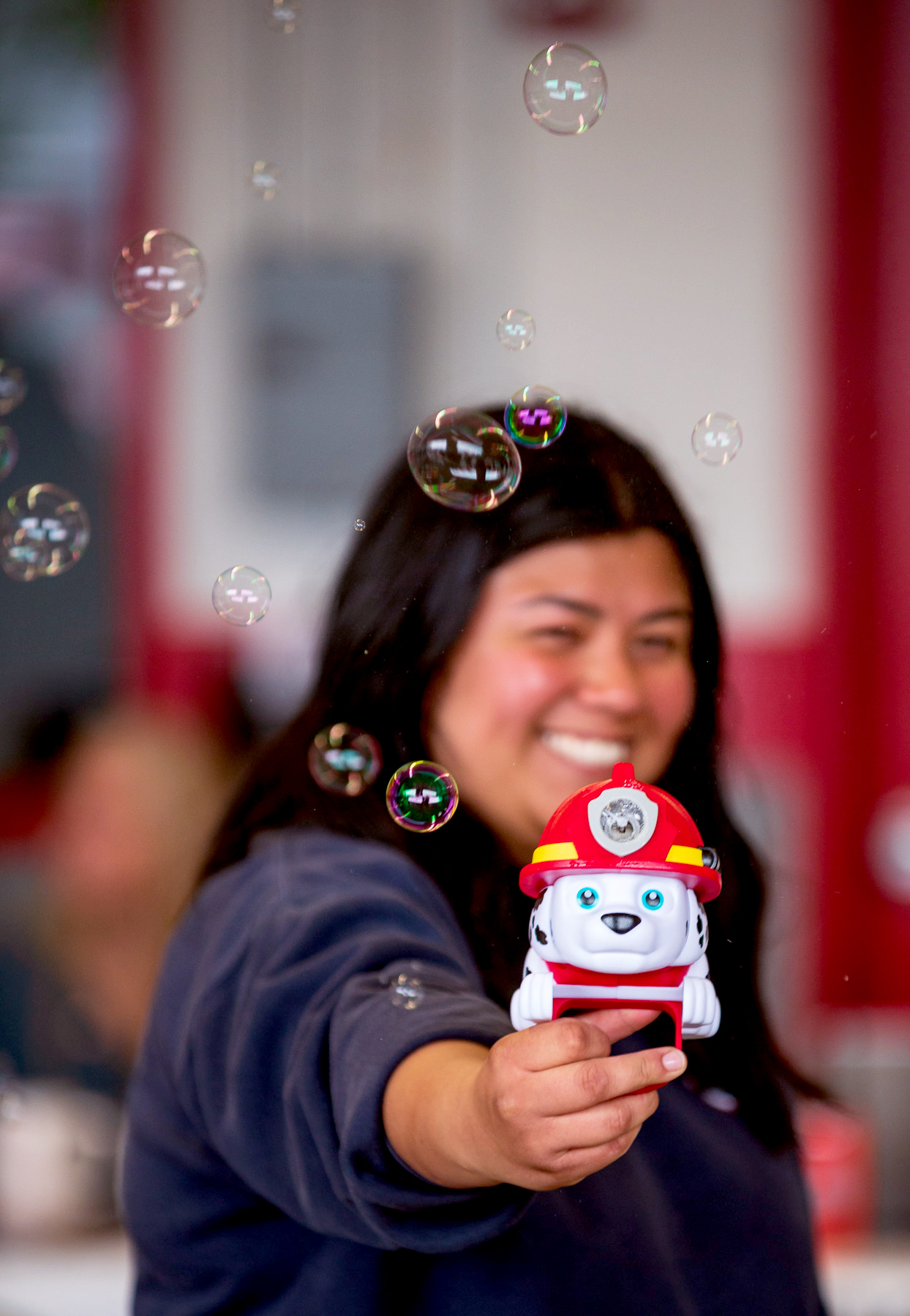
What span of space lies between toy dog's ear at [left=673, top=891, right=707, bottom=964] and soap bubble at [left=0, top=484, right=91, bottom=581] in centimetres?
41

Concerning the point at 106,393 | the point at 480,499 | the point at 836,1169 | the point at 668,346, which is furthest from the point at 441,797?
the point at 106,393

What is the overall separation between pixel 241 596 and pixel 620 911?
273 millimetres

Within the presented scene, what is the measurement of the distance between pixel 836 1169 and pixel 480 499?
1.03 m

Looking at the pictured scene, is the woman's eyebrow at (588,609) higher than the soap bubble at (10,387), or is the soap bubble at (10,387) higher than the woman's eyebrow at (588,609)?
the soap bubble at (10,387)

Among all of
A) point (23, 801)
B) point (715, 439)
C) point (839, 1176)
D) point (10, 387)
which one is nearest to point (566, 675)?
point (715, 439)

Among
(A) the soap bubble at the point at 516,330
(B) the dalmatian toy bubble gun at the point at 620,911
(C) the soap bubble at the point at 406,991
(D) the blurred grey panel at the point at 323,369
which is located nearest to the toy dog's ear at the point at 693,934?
(B) the dalmatian toy bubble gun at the point at 620,911

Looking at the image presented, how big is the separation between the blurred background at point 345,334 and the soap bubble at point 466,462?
134 cm

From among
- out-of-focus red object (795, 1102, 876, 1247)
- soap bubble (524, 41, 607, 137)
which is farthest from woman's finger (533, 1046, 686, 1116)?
out-of-focus red object (795, 1102, 876, 1247)

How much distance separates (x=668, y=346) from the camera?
1.84m

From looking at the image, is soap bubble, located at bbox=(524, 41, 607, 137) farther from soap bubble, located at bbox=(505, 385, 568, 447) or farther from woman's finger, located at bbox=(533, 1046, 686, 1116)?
woman's finger, located at bbox=(533, 1046, 686, 1116)

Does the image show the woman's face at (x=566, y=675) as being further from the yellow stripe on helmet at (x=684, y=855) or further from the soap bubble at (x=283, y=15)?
the soap bubble at (x=283, y=15)

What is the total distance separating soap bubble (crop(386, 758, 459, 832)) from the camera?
433 millimetres

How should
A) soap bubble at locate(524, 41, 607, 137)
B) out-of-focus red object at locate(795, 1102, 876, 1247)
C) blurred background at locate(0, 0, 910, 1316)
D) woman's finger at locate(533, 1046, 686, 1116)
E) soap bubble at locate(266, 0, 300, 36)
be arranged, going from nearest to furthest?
woman's finger at locate(533, 1046, 686, 1116) → soap bubble at locate(524, 41, 607, 137) → soap bubble at locate(266, 0, 300, 36) → out-of-focus red object at locate(795, 1102, 876, 1247) → blurred background at locate(0, 0, 910, 1316)

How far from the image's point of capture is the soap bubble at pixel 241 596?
55 cm
